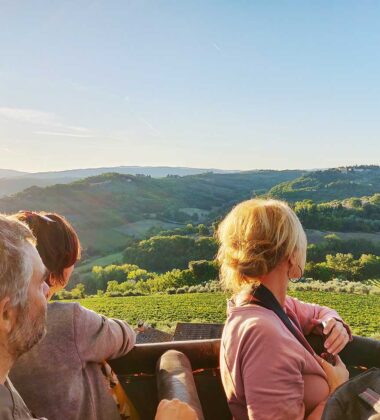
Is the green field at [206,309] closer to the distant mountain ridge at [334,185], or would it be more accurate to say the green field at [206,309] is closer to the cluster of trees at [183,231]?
the cluster of trees at [183,231]

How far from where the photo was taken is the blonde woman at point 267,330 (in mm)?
1422

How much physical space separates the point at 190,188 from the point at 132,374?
83009 millimetres

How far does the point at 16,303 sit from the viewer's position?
0.97m

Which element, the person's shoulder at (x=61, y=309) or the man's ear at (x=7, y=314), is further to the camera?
the person's shoulder at (x=61, y=309)

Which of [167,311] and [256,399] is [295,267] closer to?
[256,399]

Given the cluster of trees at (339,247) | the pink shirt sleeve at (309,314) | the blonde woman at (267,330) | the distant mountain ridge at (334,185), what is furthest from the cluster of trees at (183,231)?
the blonde woman at (267,330)

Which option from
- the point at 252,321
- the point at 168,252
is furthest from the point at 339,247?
the point at 252,321

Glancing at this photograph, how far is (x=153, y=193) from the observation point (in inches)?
3105

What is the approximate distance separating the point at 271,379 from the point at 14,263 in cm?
83

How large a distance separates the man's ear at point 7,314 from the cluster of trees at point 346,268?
1505 inches

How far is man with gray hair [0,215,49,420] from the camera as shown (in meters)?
0.94

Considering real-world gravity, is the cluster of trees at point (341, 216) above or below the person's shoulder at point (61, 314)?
below

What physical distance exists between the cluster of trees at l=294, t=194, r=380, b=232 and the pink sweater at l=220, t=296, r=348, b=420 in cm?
4979

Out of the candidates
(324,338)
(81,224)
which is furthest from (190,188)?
(324,338)
